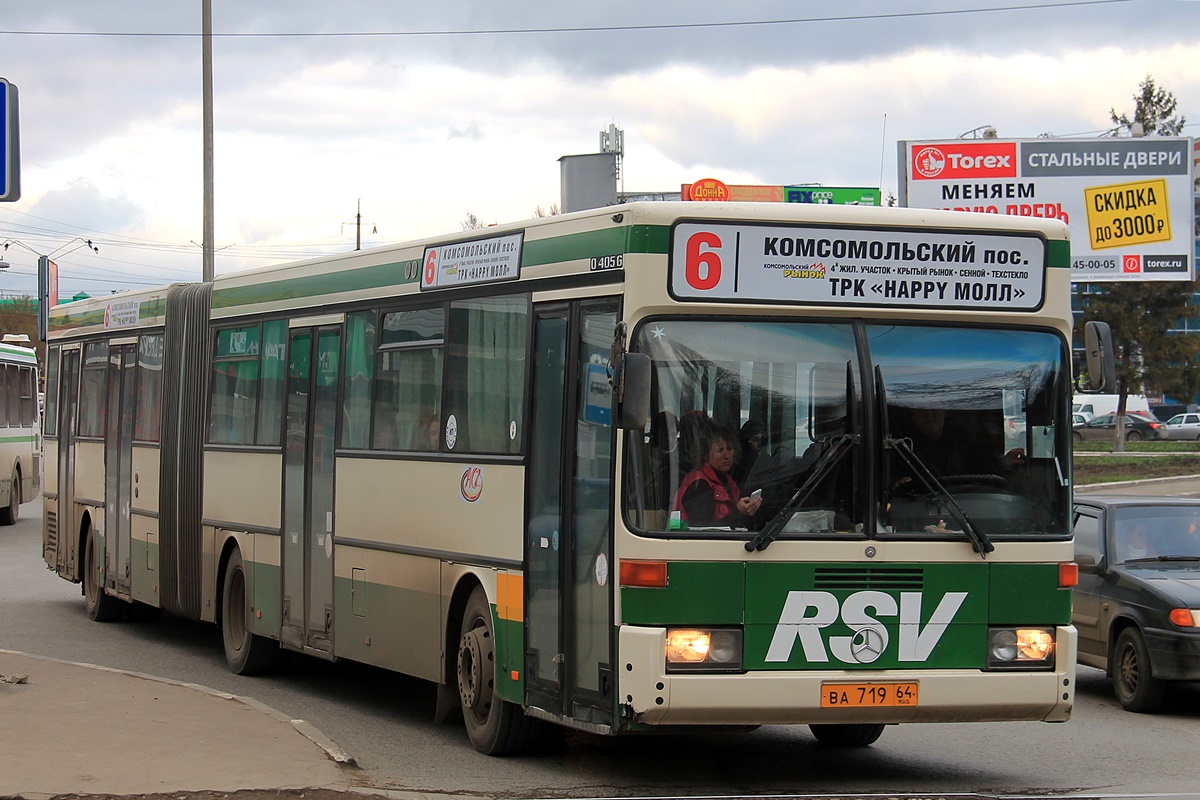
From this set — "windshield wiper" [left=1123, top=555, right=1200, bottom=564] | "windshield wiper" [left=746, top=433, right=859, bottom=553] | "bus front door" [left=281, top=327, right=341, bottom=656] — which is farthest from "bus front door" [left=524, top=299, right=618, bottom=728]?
"windshield wiper" [left=1123, top=555, right=1200, bottom=564]

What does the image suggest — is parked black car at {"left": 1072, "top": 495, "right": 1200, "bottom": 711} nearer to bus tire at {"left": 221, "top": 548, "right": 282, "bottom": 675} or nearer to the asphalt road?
the asphalt road

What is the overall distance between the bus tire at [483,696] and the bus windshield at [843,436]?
2035 mm

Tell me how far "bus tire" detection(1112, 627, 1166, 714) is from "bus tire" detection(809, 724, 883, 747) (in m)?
2.72

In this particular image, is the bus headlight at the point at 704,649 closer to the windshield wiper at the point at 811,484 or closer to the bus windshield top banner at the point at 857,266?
the windshield wiper at the point at 811,484

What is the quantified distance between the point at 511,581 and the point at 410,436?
1.92 meters

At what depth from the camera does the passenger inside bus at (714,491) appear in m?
8.30

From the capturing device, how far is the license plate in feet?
27.3

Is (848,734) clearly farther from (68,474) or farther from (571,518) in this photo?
(68,474)

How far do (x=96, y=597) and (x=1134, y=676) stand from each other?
36.3 ft

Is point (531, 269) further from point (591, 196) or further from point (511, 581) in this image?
point (591, 196)

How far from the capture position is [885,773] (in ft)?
31.1

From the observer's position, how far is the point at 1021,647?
8.60m

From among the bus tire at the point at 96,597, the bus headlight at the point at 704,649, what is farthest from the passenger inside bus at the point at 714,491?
the bus tire at the point at 96,597

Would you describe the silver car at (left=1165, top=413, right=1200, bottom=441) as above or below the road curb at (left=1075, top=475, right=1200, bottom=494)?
above
